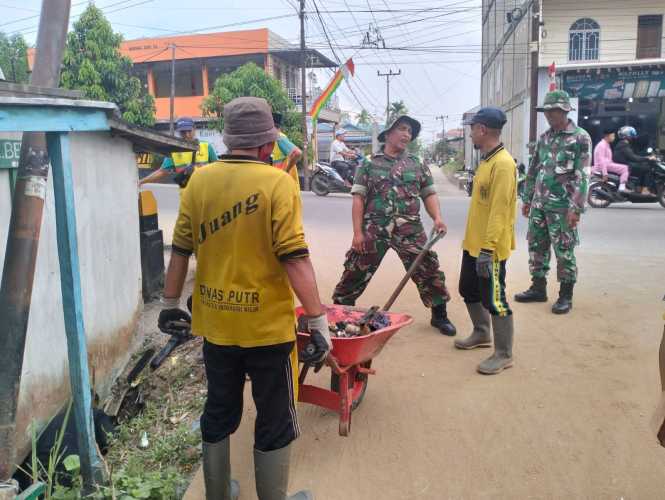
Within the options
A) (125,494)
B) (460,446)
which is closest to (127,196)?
(125,494)

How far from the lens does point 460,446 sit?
3174mm

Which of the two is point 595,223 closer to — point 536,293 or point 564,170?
point 536,293

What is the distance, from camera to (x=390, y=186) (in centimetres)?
466

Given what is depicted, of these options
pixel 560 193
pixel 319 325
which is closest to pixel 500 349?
pixel 560 193

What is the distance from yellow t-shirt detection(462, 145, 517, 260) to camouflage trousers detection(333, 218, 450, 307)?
0.57 m

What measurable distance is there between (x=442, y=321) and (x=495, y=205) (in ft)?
4.51

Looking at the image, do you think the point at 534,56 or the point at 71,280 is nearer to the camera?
the point at 71,280

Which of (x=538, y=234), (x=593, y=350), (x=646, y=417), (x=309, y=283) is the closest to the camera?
(x=309, y=283)

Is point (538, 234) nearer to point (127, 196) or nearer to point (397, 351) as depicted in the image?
point (397, 351)

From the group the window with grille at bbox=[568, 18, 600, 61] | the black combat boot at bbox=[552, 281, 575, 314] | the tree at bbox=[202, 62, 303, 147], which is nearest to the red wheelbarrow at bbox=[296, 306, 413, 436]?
the black combat boot at bbox=[552, 281, 575, 314]

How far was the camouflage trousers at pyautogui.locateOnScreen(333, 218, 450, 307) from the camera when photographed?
15.4 feet

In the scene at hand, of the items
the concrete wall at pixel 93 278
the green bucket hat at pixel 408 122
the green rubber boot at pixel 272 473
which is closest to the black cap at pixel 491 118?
the green bucket hat at pixel 408 122

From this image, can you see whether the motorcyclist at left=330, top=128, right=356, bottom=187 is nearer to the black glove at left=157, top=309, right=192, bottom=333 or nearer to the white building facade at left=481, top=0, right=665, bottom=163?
the white building facade at left=481, top=0, right=665, bottom=163

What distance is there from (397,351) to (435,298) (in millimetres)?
569
